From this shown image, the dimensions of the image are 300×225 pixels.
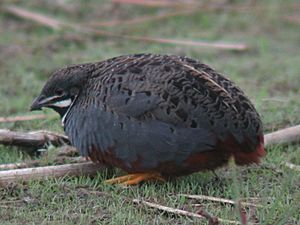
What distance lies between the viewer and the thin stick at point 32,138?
5.82 meters

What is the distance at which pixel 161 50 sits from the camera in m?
9.06

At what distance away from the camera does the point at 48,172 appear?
534 centimetres

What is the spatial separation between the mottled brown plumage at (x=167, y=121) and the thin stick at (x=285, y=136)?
0.77 m

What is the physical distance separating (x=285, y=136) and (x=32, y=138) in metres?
1.78

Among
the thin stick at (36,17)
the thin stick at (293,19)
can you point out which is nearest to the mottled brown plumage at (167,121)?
the thin stick at (36,17)

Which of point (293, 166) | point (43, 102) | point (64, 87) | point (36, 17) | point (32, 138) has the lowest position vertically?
point (293, 166)

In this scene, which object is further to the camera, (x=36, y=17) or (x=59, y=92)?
(x=36, y=17)

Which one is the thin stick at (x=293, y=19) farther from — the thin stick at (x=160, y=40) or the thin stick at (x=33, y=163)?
the thin stick at (x=33, y=163)

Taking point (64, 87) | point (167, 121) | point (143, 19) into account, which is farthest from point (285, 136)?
point (143, 19)

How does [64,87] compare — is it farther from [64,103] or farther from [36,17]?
[36,17]

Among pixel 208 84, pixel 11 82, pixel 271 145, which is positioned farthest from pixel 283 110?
pixel 11 82

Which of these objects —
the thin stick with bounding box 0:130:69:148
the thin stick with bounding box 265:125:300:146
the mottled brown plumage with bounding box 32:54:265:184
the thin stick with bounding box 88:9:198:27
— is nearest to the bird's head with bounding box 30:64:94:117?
the mottled brown plumage with bounding box 32:54:265:184

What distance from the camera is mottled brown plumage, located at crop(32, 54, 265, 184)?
5086 millimetres

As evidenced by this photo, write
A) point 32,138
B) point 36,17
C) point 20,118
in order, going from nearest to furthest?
point 32,138 → point 20,118 → point 36,17
